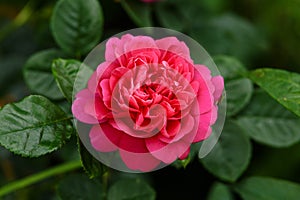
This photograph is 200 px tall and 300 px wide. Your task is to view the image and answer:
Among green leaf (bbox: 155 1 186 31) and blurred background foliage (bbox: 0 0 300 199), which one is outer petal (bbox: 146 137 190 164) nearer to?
blurred background foliage (bbox: 0 0 300 199)

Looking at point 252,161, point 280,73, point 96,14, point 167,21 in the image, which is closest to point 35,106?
point 96,14

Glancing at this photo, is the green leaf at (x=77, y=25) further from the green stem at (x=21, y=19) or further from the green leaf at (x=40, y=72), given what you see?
the green stem at (x=21, y=19)

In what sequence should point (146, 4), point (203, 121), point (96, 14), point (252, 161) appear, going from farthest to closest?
point (252, 161)
point (146, 4)
point (96, 14)
point (203, 121)

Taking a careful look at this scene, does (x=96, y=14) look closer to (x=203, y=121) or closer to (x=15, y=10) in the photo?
(x=203, y=121)

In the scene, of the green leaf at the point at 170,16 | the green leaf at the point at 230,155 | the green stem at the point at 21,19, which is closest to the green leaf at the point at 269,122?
the green leaf at the point at 230,155

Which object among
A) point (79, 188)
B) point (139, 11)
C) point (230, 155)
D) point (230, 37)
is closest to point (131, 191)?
point (79, 188)

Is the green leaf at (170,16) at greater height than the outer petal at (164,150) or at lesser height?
lesser
